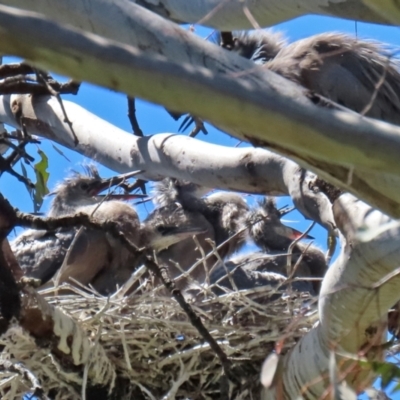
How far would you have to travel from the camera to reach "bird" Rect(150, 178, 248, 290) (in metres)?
5.73

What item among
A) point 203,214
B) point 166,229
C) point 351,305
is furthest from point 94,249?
point 351,305

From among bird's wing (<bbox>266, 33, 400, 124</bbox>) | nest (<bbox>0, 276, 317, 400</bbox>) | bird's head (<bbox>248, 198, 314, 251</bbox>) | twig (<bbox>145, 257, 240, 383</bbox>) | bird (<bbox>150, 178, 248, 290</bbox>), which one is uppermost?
bird's wing (<bbox>266, 33, 400, 124</bbox>)

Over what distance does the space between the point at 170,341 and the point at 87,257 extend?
1498 mm

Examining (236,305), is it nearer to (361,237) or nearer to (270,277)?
(270,277)

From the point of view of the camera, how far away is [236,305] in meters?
4.00

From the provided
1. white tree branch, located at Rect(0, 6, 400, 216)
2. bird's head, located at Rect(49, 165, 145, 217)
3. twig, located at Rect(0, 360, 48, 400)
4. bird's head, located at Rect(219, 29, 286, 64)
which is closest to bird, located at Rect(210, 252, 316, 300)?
bird's head, located at Rect(219, 29, 286, 64)

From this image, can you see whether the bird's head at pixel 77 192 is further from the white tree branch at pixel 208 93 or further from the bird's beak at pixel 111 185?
the white tree branch at pixel 208 93

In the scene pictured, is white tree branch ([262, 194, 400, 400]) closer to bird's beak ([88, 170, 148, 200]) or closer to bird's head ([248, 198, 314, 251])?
Result: bird's beak ([88, 170, 148, 200])

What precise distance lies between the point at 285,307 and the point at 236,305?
0.23 m

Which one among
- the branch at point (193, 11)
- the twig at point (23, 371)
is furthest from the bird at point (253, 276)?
the branch at point (193, 11)

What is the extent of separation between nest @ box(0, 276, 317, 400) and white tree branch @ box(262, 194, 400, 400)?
1.90ft

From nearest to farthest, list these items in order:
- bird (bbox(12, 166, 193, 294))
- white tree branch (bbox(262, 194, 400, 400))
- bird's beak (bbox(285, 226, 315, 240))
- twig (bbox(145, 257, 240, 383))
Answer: white tree branch (bbox(262, 194, 400, 400)) < twig (bbox(145, 257, 240, 383)) < bird (bbox(12, 166, 193, 294)) < bird's beak (bbox(285, 226, 315, 240))

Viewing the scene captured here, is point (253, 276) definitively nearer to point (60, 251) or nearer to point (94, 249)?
point (94, 249)

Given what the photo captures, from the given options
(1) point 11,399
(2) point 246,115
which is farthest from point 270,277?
(2) point 246,115
